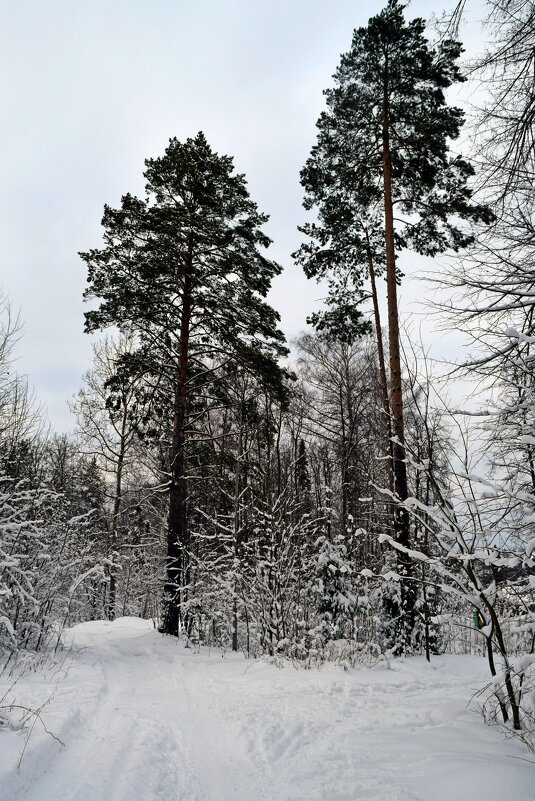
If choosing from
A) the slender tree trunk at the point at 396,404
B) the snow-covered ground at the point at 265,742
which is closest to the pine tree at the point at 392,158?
the slender tree trunk at the point at 396,404

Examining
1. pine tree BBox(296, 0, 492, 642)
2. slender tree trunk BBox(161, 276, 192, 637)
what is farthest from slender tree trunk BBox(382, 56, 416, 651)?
slender tree trunk BBox(161, 276, 192, 637)

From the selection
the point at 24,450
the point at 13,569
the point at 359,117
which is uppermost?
the point at 359,117

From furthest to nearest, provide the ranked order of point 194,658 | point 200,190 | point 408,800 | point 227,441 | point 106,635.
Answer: point 227,441, point 200,190, point 106,635, point 194,658, point 408,800

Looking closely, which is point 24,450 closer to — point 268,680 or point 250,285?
point 250,285

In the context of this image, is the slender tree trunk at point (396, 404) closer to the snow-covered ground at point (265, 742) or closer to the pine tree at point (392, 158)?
the pine tree at point (392, 158)

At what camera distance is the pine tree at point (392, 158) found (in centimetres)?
925

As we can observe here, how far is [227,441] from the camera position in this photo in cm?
1725

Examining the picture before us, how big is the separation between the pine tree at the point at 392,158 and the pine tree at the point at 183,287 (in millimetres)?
1811

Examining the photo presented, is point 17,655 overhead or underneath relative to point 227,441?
underneath

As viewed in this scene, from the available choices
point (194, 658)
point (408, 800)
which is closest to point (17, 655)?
point (194, 658)

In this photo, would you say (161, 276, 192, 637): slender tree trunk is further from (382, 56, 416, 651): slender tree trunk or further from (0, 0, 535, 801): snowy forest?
(382, 56, 416, 651): slender tree trunk

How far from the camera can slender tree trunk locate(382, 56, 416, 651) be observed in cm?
858

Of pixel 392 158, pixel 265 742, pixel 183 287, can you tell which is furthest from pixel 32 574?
pixel 392 158

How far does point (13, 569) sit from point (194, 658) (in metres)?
3.62
